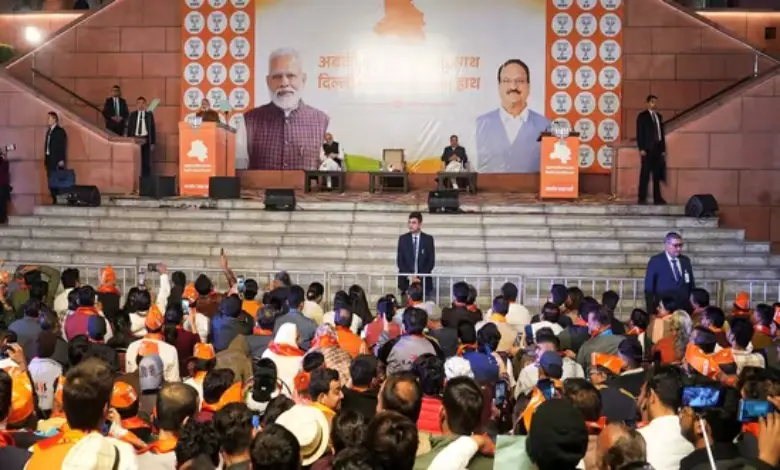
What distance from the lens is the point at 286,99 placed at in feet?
70.7

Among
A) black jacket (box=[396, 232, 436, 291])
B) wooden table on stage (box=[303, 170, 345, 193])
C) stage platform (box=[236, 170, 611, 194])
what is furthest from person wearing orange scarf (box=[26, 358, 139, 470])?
stage platform (box=[236, 170, 611, 194])

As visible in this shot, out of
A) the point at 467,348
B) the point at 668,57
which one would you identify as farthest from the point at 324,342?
the point at 668,57

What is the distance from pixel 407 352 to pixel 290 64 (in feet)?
46.7

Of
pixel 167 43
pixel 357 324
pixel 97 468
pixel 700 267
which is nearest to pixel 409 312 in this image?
pixel 357 324

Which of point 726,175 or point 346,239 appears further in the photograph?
point 726,175

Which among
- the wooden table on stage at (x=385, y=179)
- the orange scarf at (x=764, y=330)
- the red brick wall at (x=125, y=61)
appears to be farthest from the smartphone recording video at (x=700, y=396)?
the red brick wall at (x=125, y=61)

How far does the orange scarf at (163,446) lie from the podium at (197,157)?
12.5 m

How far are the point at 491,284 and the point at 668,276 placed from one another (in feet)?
7.35

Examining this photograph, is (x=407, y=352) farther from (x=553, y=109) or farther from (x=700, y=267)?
(x=553, y=109)

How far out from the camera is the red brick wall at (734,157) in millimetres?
17281

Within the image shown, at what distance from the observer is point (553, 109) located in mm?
21094

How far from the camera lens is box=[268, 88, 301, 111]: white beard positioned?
21.5 metres

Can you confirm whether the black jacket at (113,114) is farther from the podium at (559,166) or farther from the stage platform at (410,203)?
the podium at (559,166)

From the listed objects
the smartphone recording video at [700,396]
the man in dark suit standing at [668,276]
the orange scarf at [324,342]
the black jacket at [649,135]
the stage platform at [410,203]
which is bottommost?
the orange scarf at [324,342]
